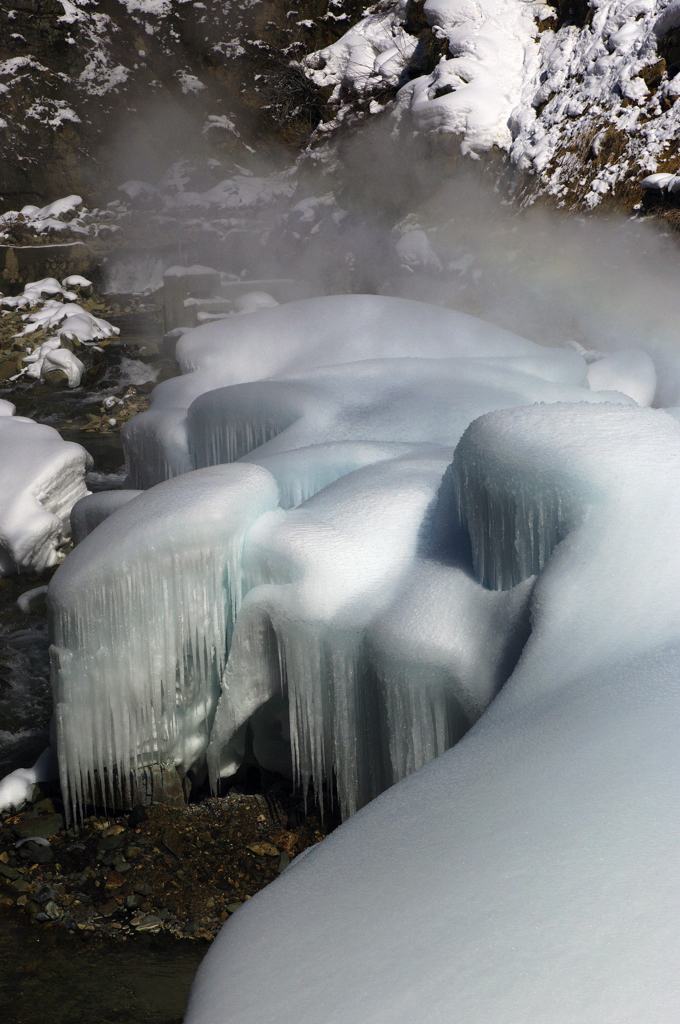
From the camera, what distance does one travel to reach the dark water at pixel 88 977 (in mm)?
2145

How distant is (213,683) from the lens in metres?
2.85

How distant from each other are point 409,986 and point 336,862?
355 millimetres

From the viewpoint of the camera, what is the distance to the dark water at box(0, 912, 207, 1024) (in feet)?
7.04

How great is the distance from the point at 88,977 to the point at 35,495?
320 centimetres

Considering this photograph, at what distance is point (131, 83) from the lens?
1396 centimetres

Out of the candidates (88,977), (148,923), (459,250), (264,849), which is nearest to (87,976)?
(88,977)

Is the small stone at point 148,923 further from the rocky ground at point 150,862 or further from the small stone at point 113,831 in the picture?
the small stone at point 113,831

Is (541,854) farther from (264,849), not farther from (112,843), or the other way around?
(112,843)

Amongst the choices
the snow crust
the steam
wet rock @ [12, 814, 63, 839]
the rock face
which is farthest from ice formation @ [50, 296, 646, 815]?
the rock face

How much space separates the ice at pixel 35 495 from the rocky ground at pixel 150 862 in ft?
6.65

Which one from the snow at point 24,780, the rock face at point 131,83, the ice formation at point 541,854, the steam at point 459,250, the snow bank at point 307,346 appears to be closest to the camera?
the ice formation at point 541,854

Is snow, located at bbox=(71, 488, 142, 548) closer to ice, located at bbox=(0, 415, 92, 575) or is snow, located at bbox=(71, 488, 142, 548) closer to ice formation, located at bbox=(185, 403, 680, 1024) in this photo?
ice, located at bbox=(0, 415, 92, 575)

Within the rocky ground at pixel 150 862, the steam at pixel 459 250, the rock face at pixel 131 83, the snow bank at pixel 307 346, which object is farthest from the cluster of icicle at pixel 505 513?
the rock face at pixel 131 83

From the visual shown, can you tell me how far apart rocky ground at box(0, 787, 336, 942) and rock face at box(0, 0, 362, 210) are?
40.4 feet
